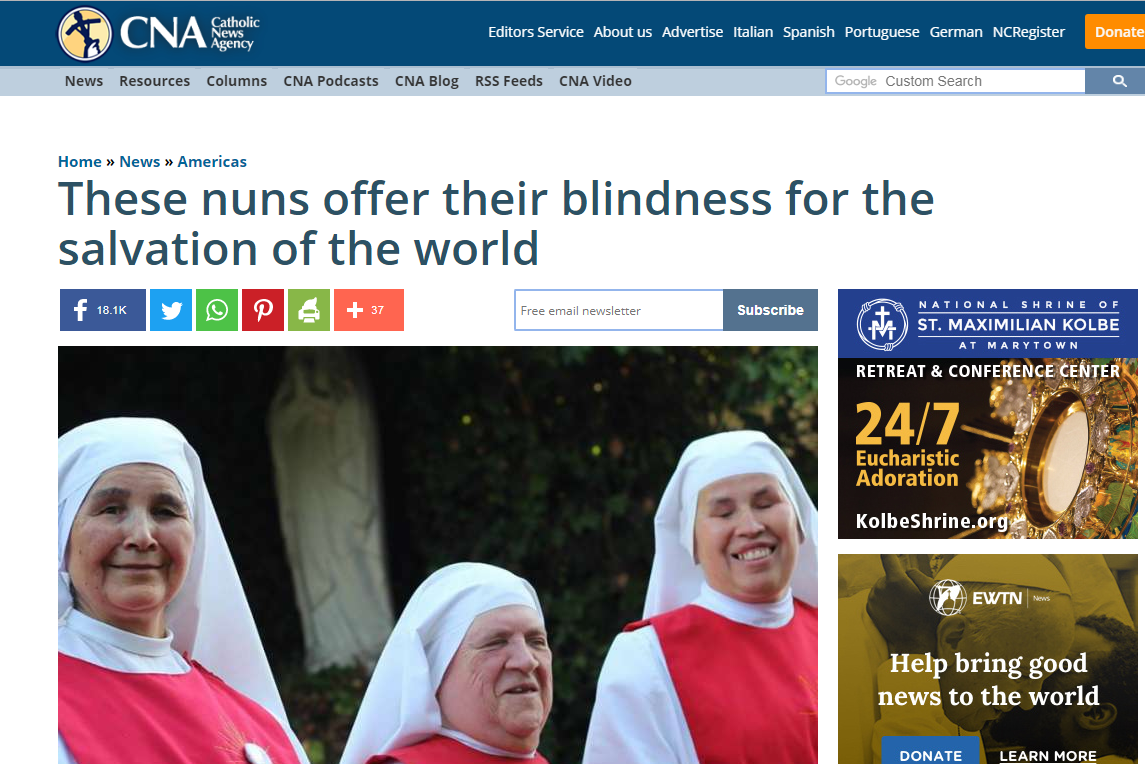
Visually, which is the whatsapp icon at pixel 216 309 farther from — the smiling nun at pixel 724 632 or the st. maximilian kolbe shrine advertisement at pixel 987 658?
the st. maximilian kolbe shrine advertisement at pixel 987 658

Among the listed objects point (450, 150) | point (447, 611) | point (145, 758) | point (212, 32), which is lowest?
point (145, 758)

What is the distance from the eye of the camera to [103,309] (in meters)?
4.04

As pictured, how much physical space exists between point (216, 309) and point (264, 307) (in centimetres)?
14

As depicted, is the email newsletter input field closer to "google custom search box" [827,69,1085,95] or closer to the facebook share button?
"google custom search box" [827,69,1085,95]

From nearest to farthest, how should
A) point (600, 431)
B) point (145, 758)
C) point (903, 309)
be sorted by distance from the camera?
point (145, 758) → point (903, 309) → point (600, 431)

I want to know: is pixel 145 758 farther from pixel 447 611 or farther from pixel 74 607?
pixel 447 611

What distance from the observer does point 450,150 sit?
4.07 metres

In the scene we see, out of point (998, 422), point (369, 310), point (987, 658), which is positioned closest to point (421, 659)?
point (369, 310)

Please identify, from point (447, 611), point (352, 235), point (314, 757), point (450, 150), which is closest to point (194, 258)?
point (352, 235)

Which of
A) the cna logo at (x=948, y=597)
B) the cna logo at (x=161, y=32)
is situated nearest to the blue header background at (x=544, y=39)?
the cna logo at (x=161, y=32)

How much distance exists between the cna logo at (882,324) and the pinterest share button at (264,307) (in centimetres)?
172

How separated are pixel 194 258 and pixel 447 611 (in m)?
1.30

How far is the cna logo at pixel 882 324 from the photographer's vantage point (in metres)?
4.01

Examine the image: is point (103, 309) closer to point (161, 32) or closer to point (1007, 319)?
point (161, 32)
